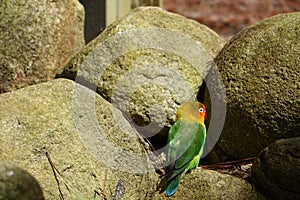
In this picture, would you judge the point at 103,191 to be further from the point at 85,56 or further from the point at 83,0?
the point at 83,0

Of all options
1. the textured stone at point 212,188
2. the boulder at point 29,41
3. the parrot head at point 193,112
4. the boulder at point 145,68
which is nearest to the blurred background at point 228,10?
the boulder at point 145,68

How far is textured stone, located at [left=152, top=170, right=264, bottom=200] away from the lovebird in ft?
0.11

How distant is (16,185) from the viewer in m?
1.60

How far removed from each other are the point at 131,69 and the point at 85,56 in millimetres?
222

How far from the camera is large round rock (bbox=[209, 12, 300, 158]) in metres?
2.60

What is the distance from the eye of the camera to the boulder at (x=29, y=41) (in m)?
2.93

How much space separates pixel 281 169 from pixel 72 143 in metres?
0.78

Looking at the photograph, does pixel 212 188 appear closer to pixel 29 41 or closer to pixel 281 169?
pixel 281 169

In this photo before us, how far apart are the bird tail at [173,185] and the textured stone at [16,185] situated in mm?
903

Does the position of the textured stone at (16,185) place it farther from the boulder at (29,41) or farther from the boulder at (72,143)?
the boulder at (29,41)

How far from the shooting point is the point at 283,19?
2848 millimetres

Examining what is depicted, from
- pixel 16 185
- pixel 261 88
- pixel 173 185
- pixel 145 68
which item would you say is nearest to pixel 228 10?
pixel 145 68

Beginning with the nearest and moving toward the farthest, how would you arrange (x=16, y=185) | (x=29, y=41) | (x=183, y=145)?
(x=16, y=185) → (x=183, y=145) → (x=29, y=41)

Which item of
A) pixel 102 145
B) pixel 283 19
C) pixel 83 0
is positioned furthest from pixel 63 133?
pixel 83 0
